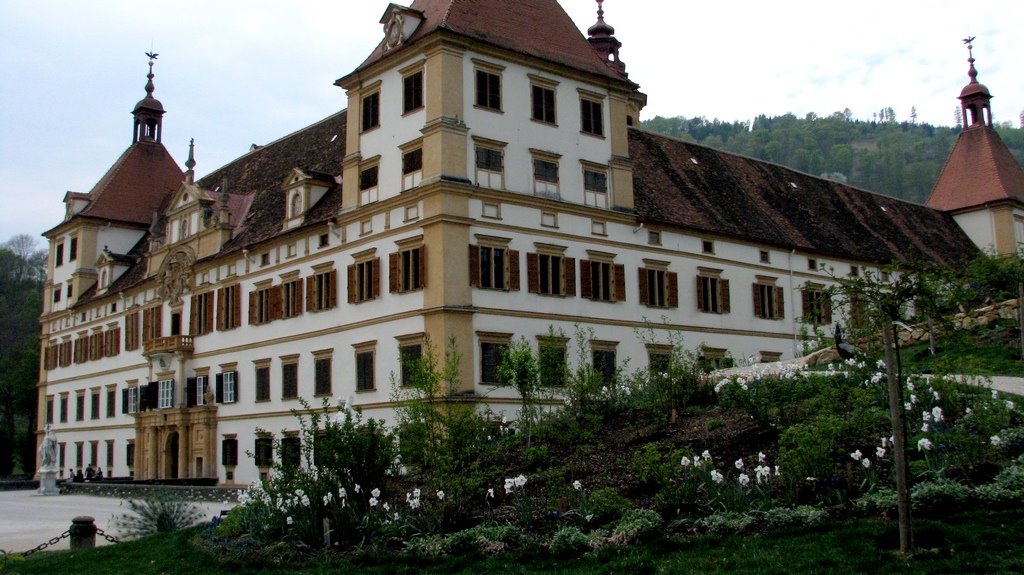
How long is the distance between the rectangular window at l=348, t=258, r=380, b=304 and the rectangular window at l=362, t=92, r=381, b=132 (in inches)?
192

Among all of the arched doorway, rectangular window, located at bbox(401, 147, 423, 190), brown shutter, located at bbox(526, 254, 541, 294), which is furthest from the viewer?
the arched doorway

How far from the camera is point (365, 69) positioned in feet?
126

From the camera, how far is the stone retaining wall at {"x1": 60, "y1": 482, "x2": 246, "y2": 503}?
32969mm

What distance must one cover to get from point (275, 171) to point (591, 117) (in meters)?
16.8

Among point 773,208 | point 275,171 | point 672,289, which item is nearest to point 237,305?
point 275,171

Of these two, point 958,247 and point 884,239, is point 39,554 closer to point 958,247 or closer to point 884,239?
point 884,239

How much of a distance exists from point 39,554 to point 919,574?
1630 cm

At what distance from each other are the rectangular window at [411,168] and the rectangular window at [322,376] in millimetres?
7195

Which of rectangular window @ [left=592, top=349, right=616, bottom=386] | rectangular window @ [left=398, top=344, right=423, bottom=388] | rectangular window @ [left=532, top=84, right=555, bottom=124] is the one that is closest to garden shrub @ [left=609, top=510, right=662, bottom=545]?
rectangular window @ [left=398, top=344, right=423, bottom=388]

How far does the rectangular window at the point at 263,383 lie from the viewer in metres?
42.1

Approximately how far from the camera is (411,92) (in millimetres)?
36625

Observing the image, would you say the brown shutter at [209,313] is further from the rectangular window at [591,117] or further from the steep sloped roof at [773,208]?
the steep sloped roof at [773,208]

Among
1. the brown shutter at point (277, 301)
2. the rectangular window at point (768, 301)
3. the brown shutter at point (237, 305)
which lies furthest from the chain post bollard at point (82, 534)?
the rectangular window at point (768, 301)

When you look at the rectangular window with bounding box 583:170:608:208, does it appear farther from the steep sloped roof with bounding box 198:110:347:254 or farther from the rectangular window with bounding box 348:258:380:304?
the steep sloped roof with bounding box 198:110:347:254
